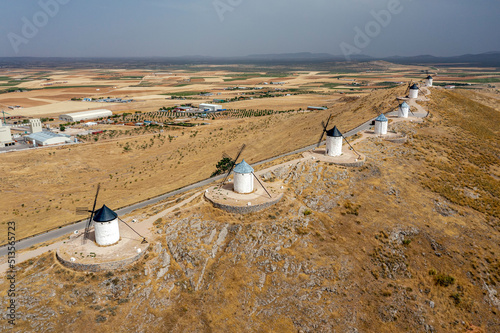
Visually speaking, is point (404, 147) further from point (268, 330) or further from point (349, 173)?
point (268, 330)

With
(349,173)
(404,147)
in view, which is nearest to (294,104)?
(404,147)

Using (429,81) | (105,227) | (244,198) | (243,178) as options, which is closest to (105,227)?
(105,227)

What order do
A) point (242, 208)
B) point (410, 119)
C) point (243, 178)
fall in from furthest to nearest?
point (410, 119) → point (243, 178) → point (242, 208)

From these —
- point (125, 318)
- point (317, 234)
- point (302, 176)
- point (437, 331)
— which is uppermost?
point (302, 176)

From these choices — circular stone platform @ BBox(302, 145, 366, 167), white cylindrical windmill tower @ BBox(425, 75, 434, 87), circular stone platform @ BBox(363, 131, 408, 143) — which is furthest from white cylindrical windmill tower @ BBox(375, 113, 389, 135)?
white cylindrical windmill tower @ BBox(425, 75, 434, 87)

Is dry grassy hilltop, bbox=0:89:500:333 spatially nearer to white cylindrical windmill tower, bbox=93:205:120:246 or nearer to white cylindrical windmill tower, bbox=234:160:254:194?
white cylindrical windmill tower, bbox=93:205:120:246

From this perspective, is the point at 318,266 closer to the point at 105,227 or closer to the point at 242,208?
the point at 242,208

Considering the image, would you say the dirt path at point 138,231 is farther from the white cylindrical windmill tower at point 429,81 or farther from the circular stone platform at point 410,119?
the white cylindrical windmill tower at point 429,81
